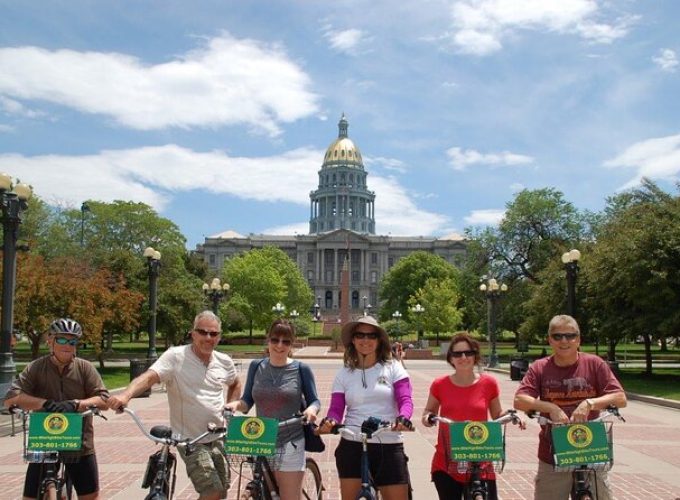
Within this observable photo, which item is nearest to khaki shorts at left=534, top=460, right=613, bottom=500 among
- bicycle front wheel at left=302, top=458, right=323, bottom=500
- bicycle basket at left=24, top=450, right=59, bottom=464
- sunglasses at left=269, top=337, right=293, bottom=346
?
bicycle front wheel at left=302, top=458, right=323, bottom=500

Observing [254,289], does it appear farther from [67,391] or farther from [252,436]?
[252,436]

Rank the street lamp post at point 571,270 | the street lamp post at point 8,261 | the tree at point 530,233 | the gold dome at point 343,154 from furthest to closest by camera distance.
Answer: the gold dome at point 343,154
the tree at point 530,233
the street lamp post at point 571,270
the street lamp post at point 8,261

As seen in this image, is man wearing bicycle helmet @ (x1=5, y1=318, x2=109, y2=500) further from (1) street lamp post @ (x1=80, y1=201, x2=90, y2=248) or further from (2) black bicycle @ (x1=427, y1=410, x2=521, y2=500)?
(1) street lamp post @ (x1=80, y1=201, x2=90, y2=248)

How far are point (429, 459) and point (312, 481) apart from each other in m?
5.00

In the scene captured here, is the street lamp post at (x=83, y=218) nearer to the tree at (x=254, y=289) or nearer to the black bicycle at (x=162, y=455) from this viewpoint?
the tree at (x=254, y=289)

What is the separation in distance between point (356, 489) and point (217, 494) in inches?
40.8

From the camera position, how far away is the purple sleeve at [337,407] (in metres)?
5.41

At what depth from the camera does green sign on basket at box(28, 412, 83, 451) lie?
513 cm

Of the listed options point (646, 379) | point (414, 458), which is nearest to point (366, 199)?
point (646, 379)

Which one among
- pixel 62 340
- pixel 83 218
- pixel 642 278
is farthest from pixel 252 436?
pixel 83 218

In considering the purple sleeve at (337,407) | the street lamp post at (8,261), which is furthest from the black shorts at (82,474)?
the street lamp post at (8,261)

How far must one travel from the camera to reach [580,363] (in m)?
5.38

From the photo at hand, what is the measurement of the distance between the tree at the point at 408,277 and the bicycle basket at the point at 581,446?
297 feet

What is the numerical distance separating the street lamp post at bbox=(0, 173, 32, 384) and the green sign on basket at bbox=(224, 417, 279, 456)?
37.1ft
